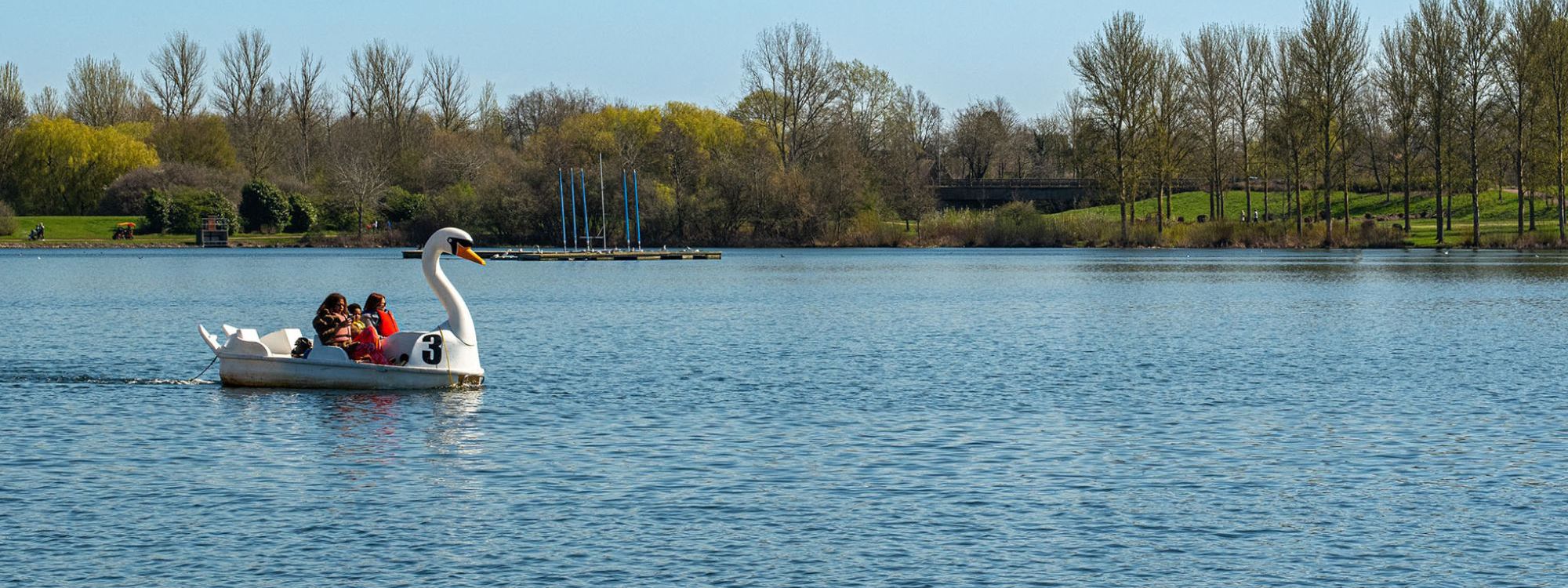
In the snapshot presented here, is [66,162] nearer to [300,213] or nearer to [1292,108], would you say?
[300,213]

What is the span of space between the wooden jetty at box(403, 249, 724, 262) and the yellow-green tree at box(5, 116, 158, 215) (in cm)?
3811

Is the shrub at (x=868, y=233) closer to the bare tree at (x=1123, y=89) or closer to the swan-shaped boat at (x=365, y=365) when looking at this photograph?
the bare tree at (x=1123, y=89)

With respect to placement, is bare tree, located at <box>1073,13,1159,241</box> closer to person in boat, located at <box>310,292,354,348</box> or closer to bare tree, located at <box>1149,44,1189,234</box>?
bare tree, located at <box>1149,44,1189,234</box>

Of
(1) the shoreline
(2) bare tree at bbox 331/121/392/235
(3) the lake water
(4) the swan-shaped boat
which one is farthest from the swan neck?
(2) bare tree at bbox 331/121/392/235

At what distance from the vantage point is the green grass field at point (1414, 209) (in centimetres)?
9812

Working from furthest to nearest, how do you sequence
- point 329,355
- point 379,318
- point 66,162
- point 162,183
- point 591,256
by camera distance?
point 66,162 < point 162,183 < point 591,256 < point 379,318 < point 329,355

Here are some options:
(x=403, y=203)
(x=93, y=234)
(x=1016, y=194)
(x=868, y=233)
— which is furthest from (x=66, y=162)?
(x=1016, y=194)

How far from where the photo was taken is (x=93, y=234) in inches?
4572

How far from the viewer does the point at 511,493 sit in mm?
16422

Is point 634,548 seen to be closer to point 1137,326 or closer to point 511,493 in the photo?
point 511,493

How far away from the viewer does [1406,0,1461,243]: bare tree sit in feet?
294

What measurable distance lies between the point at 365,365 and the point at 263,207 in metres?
99.9

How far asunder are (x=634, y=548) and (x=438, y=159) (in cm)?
11351

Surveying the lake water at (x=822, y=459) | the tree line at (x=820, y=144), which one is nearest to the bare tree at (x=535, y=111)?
the tree line at (x=820, y=144)
